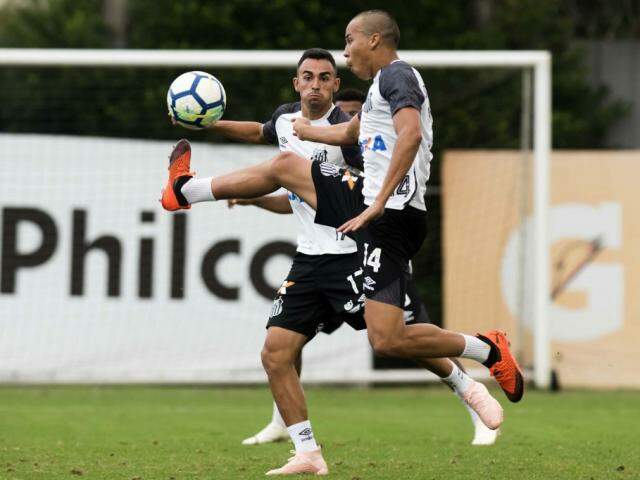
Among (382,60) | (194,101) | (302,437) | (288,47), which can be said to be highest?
(288,47)

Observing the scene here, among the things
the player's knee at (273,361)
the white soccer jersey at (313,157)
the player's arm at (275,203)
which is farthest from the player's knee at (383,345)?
the player's arm at (275,203)

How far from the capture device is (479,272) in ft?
48.4

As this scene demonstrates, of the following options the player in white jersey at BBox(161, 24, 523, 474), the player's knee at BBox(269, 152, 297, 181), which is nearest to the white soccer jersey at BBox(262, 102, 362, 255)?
the player in white jersey at BBox(161, 24, 523, 474)

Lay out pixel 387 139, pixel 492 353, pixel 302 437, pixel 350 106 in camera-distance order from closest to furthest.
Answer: pixel 387 139
pixel 302 437
pixel 492 353
pixel 350 106

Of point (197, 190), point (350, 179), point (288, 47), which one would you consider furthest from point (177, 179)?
point (288, 47)

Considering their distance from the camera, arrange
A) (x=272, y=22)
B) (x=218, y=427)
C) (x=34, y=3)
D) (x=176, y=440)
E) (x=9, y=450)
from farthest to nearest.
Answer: (x=34, y=3)
(x=272, y=22)
(x=218, y=427)
(x=176, y=440)
(x=9, y=450)

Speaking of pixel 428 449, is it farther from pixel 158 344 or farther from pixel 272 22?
pixel 272 22

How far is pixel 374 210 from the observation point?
7.17 metres

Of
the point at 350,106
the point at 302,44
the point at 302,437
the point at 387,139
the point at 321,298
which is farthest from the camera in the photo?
the point at 302,44

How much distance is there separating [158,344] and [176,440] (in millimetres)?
4934

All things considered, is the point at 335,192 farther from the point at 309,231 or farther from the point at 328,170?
the point at 309,231

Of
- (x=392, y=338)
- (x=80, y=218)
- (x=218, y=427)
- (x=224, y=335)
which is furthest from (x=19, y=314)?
(x=392, y=338)

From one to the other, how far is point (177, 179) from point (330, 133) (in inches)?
36.7

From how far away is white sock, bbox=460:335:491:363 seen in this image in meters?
7.96
